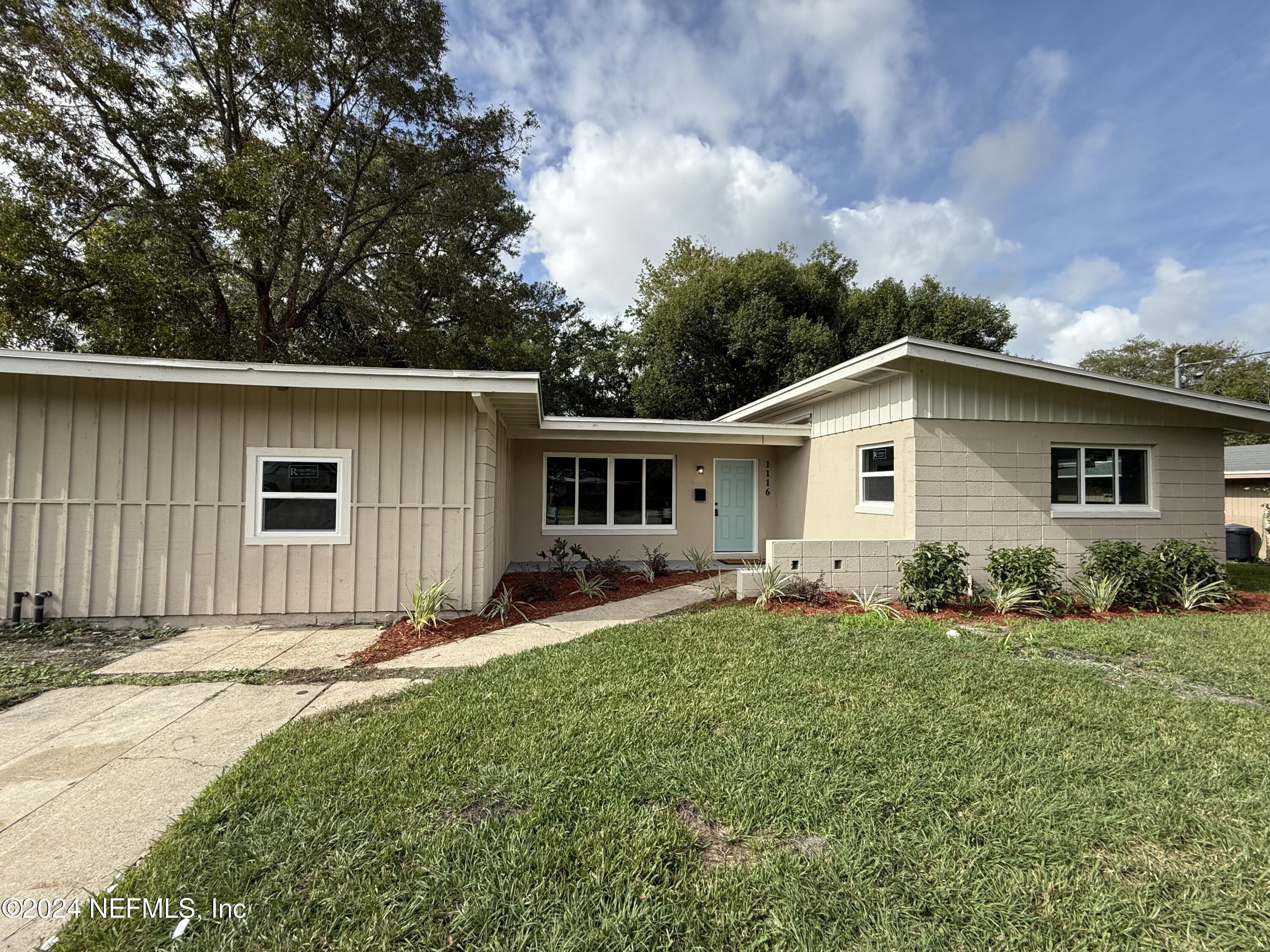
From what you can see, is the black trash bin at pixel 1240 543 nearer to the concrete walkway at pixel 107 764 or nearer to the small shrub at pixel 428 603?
the small shrub at pixel 428 603

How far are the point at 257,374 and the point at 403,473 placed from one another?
5.85ft

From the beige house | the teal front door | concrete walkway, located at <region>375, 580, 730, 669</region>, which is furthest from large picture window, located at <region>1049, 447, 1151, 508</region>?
the beige house

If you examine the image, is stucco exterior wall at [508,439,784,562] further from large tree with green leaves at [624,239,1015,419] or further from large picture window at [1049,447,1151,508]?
large tree with green leaves at [624,239,1015,419]

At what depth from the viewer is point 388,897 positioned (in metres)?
1.90

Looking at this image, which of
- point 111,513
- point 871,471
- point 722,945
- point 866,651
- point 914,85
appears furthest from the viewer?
point 914,85

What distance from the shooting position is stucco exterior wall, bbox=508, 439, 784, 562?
10219mm

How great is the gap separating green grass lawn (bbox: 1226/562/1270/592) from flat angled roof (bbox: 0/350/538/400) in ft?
36.0

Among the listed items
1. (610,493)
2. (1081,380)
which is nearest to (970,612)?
(1081,380)

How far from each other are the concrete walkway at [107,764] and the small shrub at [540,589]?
10.1 ft

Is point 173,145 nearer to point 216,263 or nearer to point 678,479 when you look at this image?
point 216,263

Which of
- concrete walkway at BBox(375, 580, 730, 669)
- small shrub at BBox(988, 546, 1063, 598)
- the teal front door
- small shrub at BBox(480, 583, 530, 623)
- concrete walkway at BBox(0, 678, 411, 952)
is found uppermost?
the teal front door

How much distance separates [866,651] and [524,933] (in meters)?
3.93

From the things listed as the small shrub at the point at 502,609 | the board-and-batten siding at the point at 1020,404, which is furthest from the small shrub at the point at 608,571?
the board-and-batten siding at the point at 1020,404

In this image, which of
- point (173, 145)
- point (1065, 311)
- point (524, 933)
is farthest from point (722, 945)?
point (1065, 311)
